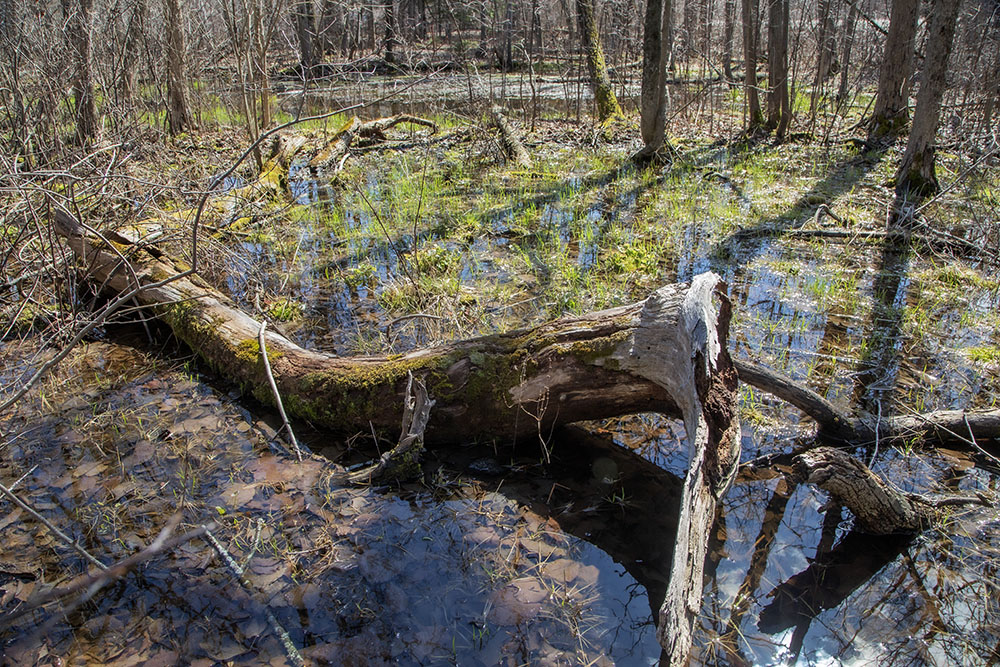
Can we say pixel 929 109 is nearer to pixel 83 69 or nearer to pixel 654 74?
pixel 654 74

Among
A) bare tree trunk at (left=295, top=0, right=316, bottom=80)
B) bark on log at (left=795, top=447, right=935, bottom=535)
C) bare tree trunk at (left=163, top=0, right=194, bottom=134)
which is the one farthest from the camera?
bare tree trunk at (left=163, top=0, right=194, bottom=134)

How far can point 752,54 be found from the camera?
10.4 m

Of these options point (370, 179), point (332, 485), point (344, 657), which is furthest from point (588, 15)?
point (344, 657)

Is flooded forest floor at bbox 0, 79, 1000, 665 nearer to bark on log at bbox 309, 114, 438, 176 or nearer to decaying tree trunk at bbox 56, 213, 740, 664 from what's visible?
decaying tree trunk at bbox 56, 213, 740, 664

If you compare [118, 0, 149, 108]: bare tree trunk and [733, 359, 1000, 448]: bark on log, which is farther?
[118, 0, 149, 108]: bare tree trunk

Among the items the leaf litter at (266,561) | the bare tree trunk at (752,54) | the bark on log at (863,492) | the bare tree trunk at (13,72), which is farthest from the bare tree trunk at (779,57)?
the bare tree trunk at (13,72)

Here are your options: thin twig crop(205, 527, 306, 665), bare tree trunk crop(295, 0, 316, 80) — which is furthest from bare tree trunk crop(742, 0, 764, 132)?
thin twig crop(205, 527, 306, 665)

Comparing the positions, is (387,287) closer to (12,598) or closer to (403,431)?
(403,431)

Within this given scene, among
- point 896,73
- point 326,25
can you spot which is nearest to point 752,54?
point 896,73

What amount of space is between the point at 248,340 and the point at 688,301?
2.81 metres

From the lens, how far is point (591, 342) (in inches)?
131

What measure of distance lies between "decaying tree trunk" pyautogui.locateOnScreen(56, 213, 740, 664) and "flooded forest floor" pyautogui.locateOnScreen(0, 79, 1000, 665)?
192mm

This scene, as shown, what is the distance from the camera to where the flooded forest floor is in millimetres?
2521

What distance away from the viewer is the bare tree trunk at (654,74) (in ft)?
28.2
